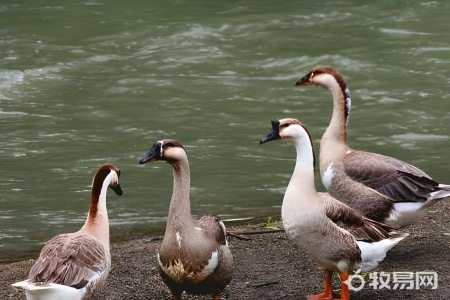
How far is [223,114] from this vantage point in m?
17.3

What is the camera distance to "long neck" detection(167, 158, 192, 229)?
7.96m

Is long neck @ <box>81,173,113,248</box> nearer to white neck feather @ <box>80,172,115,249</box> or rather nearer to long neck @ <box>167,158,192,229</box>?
white neck feather @ <box>80,172,115,249</box>

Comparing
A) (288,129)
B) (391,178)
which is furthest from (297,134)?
(391,178)

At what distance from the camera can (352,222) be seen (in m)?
8.49

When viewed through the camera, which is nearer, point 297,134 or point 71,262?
point 71,262

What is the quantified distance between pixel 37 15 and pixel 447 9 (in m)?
10.5

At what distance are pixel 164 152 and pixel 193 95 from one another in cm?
1048

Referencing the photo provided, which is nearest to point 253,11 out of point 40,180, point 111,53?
point 111,53

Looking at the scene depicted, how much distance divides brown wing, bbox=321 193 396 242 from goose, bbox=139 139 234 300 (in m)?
1.00

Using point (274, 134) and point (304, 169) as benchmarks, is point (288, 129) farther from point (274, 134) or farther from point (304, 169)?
point (304, 169)

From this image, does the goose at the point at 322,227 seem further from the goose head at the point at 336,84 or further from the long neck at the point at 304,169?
the goose head at the point at 336,84

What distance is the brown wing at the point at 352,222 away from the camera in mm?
8359

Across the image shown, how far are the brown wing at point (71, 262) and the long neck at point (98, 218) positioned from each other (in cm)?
18

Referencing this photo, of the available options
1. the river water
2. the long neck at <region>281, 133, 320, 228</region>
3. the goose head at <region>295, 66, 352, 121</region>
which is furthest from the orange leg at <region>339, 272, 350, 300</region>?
the river water
